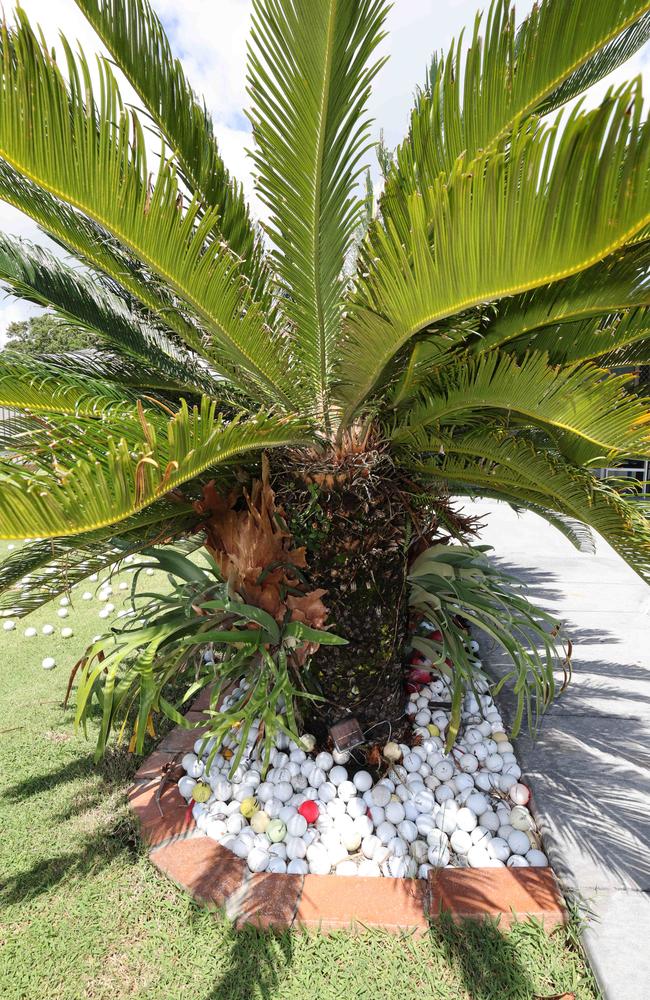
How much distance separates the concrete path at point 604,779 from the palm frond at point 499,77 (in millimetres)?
1932

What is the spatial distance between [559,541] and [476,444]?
16.6 feet

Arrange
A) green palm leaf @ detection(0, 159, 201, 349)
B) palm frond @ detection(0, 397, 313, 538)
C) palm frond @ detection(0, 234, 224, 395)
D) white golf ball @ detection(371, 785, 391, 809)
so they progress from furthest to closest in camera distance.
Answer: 1. palm frond @ detection(0, 234, 224, 395)
2. white golf ball @ detection(371, 785, 391, 809)
3. green palm leaf @ detection(0, 159, 201, 349)
4. palm frond @ detection(0, 397, 313, 538)

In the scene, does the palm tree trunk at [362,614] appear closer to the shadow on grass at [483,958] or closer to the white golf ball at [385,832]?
the white golf ball at [385,832]

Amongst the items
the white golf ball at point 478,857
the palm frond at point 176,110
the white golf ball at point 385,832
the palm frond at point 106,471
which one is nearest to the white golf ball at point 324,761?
the white golf ball at point 385,832

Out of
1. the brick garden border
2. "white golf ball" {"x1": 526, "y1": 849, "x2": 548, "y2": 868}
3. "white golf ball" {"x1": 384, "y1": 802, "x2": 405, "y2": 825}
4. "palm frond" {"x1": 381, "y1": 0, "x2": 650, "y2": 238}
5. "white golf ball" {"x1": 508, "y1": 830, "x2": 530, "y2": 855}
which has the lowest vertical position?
the brick garden border

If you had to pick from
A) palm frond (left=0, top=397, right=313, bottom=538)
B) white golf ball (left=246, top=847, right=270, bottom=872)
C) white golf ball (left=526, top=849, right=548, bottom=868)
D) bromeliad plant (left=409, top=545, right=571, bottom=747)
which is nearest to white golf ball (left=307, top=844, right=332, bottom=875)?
white golf ball (left=246, top=847, right=270, bottom=872)

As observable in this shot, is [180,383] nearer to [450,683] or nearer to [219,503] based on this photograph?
[219,503]

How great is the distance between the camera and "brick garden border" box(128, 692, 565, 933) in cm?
162

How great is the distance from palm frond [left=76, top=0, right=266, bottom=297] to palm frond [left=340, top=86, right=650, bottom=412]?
0.58 m

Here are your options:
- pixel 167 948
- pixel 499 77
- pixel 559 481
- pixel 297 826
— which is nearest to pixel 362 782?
pixel 297 826

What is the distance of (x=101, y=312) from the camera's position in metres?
2.45

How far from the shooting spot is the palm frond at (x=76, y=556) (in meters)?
1.97

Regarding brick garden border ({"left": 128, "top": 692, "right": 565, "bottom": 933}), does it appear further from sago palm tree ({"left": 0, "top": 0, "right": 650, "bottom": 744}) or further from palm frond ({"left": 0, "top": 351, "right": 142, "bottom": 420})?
palm frond ({"left": 0, "top": 351, "right": 142, "bottom": 420})

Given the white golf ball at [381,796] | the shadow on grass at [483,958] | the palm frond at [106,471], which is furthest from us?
the white golf ball at [381,796]
